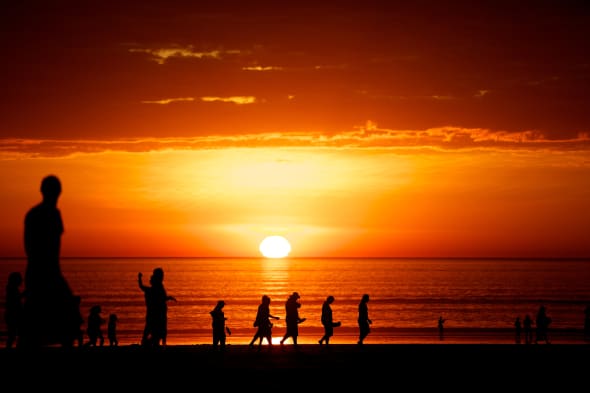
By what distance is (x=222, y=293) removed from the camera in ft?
472

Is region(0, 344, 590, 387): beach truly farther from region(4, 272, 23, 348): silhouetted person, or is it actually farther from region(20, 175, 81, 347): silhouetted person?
region(4, 272, 23, 348): silhouetted person

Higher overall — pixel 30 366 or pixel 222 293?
pixel 222 293

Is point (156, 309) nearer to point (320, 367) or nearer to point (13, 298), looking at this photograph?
point (13, 298)

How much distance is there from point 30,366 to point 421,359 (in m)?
9.81

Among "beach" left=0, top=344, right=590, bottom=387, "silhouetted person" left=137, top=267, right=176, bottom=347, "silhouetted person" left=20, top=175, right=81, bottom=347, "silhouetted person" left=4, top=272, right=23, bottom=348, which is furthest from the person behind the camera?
"silhouetted person" left=4, top=272, right=23, bottom=348

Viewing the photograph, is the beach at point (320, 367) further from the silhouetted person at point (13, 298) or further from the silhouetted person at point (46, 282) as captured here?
the silhouetted person at point (13, 298)

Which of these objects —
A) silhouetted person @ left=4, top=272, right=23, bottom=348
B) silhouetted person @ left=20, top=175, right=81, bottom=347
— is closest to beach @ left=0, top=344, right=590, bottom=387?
silhouetted person @ left=20, top=175, right=81, bottom=347

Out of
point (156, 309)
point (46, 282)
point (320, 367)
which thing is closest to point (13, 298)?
point (156, 309)

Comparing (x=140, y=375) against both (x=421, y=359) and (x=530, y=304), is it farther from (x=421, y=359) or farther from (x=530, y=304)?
(x=530, y=304)

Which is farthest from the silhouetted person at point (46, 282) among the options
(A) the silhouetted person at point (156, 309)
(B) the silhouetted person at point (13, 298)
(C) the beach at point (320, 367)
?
(B) the silhouetted person at point (13, 298)

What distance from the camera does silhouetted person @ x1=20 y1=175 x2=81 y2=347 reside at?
840 cm

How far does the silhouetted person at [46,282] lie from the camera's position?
8.40 metres

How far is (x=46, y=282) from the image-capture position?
8.52m

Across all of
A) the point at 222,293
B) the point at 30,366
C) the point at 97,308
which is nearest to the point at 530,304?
the point at 222,293
